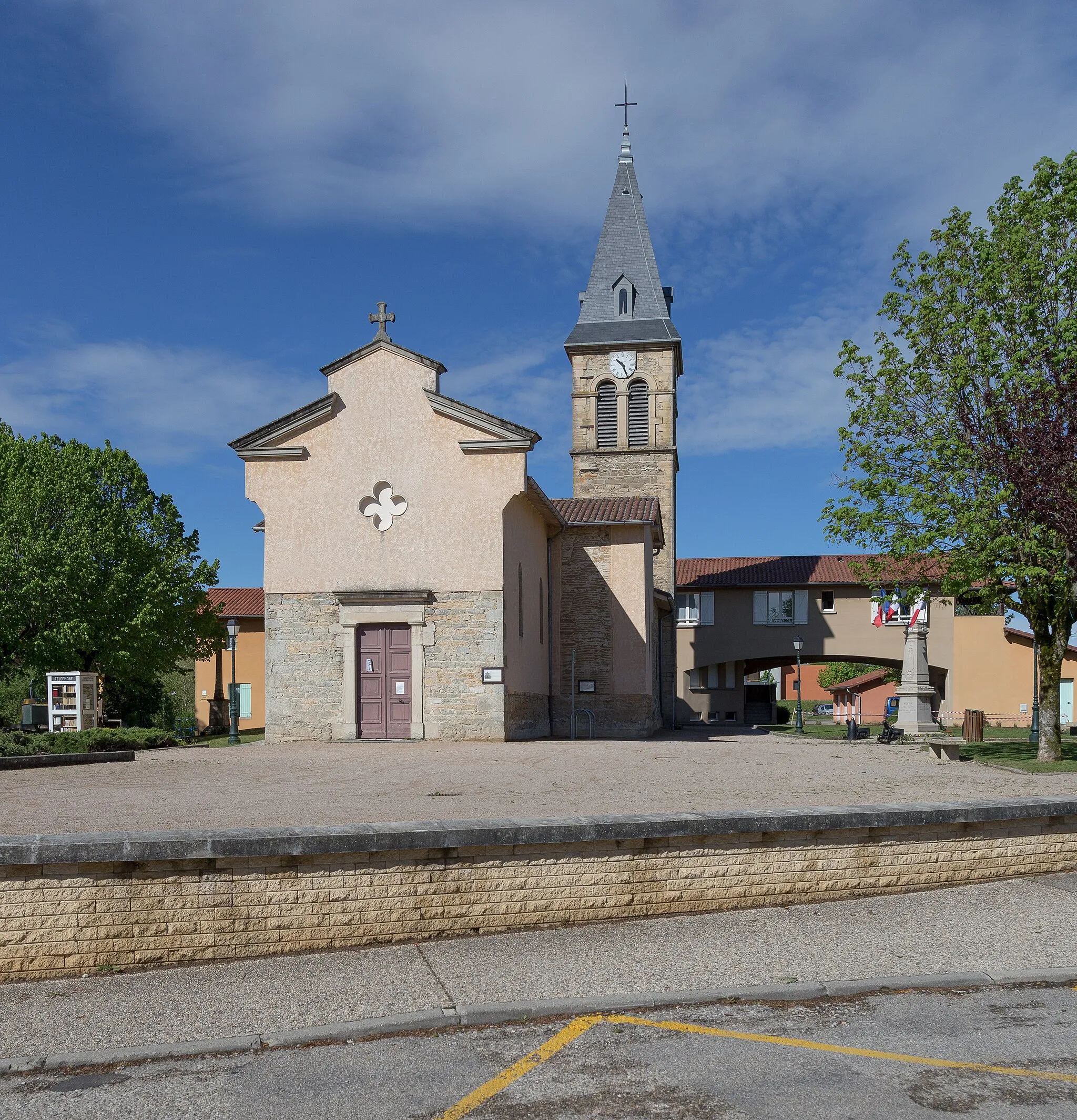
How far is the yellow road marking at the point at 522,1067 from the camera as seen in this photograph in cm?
453

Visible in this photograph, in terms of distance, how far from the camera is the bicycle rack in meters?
28.9

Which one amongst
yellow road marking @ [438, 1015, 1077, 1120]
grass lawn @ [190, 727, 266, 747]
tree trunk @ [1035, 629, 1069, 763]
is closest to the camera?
yellow road marking @ [438, 1015, 1077, 1120]

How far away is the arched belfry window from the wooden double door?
24.2 meters

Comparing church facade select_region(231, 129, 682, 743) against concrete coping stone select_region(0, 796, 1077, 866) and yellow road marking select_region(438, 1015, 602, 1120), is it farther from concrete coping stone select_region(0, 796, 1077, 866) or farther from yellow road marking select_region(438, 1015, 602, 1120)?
yellow road marking select_region(438, 1015, 602, 1120)

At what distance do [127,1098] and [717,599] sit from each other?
146ft

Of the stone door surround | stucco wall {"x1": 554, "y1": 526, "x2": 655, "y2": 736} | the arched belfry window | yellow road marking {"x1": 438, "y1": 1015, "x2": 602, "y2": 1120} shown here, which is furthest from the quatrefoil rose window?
the arched belfry window

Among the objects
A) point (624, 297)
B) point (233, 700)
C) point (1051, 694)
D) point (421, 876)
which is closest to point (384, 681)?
point (233, 700)

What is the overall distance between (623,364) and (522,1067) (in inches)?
1664

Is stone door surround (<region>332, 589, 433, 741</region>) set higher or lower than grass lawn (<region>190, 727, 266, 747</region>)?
higher

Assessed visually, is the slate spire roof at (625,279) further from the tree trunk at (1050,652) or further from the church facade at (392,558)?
the tree trunk at (1050,652)

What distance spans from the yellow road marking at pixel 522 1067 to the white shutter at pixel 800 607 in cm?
4265

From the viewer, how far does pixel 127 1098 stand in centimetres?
472

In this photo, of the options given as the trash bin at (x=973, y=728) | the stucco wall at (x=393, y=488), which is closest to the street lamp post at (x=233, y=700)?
the stucco wall at (x=393, y=488)

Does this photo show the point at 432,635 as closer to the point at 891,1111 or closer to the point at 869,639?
the point at 891,1111
